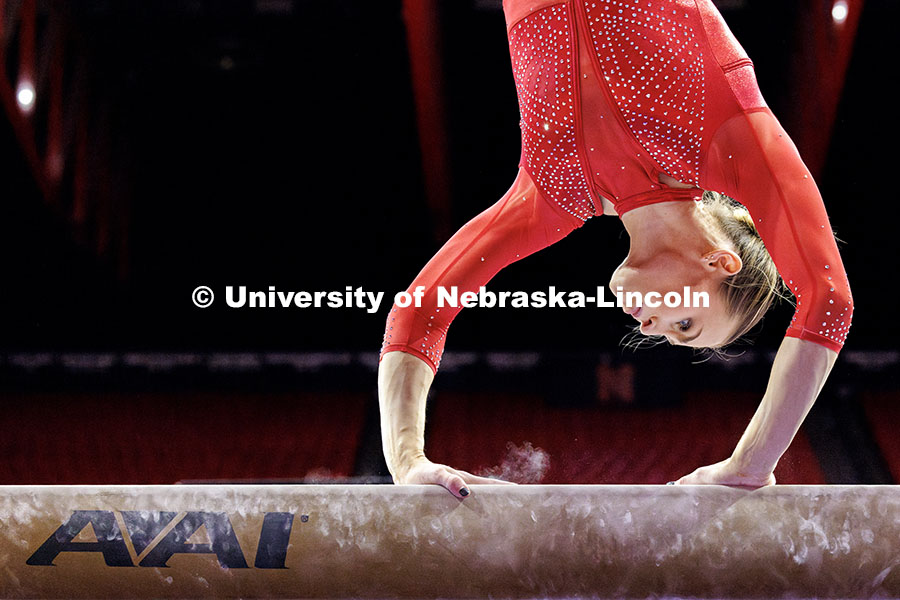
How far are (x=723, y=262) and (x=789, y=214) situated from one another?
0.55 ft

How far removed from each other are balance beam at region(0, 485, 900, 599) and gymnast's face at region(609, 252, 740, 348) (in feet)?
1.02

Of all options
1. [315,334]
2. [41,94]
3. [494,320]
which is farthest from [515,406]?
[41,94]

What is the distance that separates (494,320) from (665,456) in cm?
126

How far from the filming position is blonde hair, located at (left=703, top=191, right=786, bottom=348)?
1328 mm

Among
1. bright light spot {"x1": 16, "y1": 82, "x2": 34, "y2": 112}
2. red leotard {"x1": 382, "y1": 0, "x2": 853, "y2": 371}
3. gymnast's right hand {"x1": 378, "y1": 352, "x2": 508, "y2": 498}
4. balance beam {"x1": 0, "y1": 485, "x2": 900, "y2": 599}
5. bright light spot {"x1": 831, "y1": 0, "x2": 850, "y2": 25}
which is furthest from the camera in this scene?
bright light spot {"x1": 16, "y1": 82, "x2": 34, "y2": 112}

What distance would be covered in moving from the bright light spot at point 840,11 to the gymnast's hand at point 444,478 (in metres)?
2.97

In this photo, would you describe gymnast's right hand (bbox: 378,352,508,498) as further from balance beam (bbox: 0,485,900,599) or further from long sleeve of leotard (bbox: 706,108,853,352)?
long sleeve of leotard (bbox: 706,108,853,352)

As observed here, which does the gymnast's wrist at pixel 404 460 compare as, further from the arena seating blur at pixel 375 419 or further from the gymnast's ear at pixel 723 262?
the arena seating blur at pixel 375 419

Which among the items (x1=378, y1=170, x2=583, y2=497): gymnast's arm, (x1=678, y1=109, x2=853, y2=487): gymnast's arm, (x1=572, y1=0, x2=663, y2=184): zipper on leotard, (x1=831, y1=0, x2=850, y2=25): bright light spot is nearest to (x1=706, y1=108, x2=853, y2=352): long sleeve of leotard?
(x1=678, y1=109, x2=853, y2=487): gymnast's arm

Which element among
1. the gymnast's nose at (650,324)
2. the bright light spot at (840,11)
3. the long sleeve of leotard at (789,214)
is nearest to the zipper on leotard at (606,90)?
the long sleeve of leotard at (789,214)

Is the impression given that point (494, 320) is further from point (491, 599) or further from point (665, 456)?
point (491, 599)

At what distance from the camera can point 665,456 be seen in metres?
4.79

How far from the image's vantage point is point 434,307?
4.60 feet

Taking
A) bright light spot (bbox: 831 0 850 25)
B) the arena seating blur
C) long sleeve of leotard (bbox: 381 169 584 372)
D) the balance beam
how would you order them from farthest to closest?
the arena seating blur → bright light spot (bbox: 831 0 850 25) → long sleeve of leotard (bbox: 381 169 584 372) → the balance beam
